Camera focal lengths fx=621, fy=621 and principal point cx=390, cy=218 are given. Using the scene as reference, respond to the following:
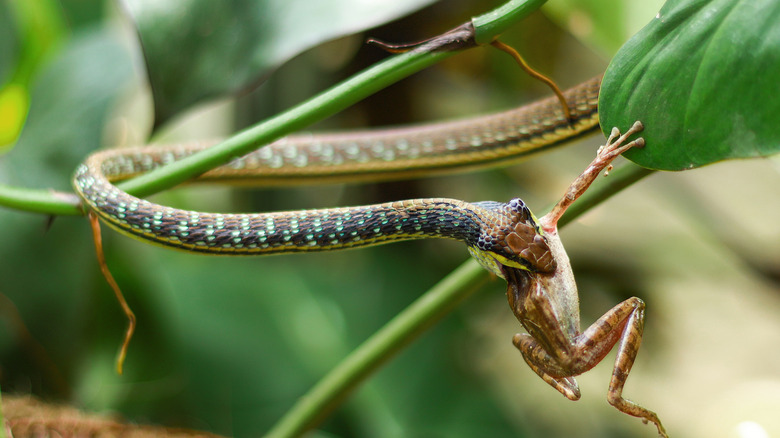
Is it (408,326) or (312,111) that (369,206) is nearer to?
(312,111)

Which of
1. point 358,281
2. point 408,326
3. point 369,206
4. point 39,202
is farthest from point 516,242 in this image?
point 358,281

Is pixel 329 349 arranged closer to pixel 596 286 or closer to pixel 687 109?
pixel 596 286

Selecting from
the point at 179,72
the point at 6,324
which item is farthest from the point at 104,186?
the point at 6,324

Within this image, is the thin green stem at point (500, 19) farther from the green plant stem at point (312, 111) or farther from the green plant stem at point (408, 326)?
the green plant stem at point (408, 326)

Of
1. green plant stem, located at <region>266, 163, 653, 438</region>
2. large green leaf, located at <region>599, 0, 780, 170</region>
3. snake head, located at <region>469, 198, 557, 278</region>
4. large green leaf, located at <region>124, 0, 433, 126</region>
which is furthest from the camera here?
large green leaf, located at <region>124, 0, 433, 126</region>

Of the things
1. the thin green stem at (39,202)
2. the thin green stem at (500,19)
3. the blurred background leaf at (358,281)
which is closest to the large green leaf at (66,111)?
the blurred background leaf at (358,281)

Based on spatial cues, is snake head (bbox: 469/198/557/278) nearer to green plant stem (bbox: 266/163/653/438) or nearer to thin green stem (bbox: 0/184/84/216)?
green plant stem (bbox: 266/163/653/438)

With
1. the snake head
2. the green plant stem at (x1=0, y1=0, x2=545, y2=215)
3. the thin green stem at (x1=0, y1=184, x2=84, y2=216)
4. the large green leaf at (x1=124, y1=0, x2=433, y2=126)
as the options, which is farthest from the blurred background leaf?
the snake head
